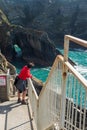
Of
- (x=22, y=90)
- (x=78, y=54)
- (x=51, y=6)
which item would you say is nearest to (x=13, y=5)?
(x=51, y=6)

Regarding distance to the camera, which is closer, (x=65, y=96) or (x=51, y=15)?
(x=65, y=96)

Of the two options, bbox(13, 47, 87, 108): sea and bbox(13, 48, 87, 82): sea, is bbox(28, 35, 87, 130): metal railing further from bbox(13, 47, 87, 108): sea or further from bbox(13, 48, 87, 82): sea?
bbox(13, 48, 87, 82): sea

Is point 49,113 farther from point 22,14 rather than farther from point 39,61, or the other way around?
point 22,14

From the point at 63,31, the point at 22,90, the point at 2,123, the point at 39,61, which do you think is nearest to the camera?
the point at 2,123

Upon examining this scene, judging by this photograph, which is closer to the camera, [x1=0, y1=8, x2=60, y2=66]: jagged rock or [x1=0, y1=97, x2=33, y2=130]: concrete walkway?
[x1=0, y1=97, x2=33, y2=130]: concrete walkway

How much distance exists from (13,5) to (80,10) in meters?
26.3

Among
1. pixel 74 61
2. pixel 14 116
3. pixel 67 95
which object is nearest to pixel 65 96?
pixel 67 95

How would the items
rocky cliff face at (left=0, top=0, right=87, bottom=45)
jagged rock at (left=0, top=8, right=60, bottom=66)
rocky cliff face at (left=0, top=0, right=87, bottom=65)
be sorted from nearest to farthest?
jagged rock at (left=0, top=8, right=60, bottom=66)
rocky cliff face at (left=0, top=0, right=87, bottom=65)
rocky cliff face at (left=0, top=0, right=87, bottom=45)

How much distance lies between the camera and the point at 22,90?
A: 35.9ft

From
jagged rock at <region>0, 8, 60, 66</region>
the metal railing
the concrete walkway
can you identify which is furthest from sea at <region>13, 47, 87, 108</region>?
the metal railing

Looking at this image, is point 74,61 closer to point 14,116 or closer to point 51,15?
point 51,15

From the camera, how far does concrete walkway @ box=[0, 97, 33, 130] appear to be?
30.1ft

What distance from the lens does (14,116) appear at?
990cm

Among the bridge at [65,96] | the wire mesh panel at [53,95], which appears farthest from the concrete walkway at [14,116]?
the wire mesh panel at [53,95]
